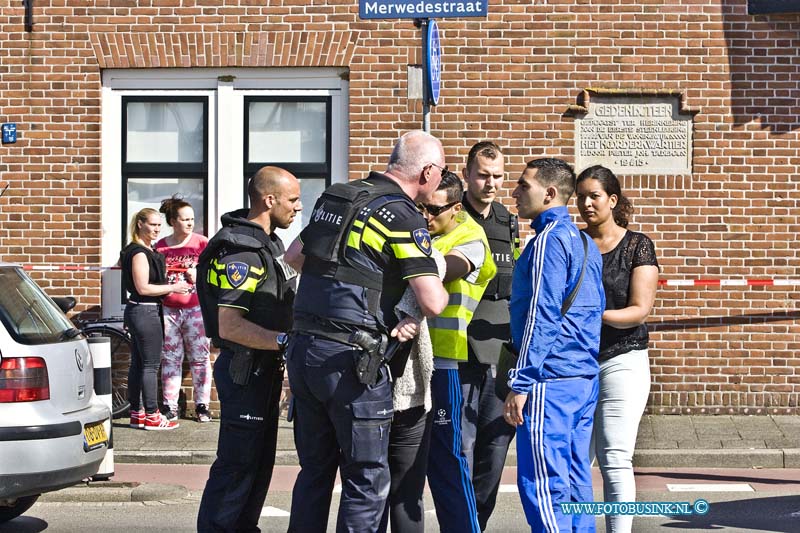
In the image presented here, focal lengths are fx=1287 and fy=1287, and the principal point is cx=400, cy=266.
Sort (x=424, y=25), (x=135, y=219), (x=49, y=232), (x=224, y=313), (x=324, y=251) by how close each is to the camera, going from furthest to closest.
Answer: (x=49, y=232) → (x=135, y=219) → (x=424, y=25) → (x=224, y=313) → (x=324, y=251)

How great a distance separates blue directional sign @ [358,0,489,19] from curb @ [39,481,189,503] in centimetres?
363

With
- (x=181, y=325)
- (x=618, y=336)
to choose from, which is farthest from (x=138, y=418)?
(x=618, y=336)

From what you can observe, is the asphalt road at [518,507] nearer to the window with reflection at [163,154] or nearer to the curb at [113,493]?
the curb at [113,493]

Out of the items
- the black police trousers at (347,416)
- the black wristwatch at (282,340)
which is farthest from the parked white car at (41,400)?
the black police trousers at (347,416)

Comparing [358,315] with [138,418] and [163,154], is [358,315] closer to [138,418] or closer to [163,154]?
[138,418]

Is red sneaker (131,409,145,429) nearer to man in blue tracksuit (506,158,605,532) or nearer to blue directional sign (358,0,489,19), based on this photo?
blue directional sign (358,0,489,19)

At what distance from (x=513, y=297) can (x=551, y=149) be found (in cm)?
632

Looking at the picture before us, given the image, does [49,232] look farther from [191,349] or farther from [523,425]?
[523,425]

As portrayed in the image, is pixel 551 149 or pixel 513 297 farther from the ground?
pixel 551 149

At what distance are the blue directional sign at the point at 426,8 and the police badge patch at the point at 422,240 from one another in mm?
4083

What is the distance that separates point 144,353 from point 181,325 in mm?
575

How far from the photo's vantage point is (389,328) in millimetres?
5309

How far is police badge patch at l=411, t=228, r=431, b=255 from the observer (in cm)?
521

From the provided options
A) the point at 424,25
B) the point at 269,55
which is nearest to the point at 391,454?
the point at 424,25
